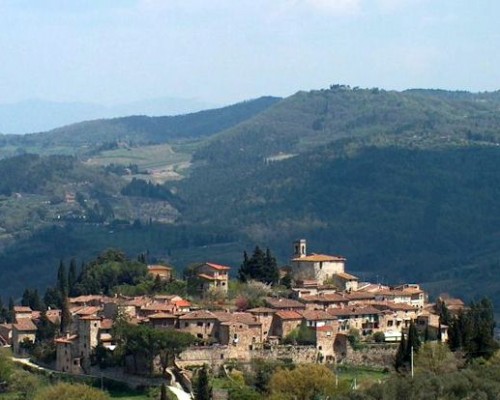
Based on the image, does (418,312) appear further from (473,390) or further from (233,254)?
(233,254)

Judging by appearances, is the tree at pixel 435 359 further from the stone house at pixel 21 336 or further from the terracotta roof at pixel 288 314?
the stone house at pixel 21 336

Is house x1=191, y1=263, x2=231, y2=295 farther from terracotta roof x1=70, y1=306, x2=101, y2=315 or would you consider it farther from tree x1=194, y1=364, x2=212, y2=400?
tree x1=194, y1=364, x2=212, y2=400

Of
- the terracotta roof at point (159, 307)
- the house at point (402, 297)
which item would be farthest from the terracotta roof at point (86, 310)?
the house at point (402, 297)

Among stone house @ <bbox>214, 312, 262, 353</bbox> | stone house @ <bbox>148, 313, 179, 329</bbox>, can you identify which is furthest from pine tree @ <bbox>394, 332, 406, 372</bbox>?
stone house @ <bbox>148, 313, 179, 329</bbox>

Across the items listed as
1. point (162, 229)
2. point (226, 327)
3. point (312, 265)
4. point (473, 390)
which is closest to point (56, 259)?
point (162, 229)

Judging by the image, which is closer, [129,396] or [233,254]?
[129,396]

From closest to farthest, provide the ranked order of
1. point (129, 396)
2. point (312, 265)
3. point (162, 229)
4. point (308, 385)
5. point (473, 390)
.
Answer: point (473, 390)
point (308, 385)
point (129, 396)
point (312, 265)
point (162, 229)

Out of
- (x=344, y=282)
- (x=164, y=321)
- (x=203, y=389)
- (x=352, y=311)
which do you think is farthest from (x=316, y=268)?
(x=203, y=389)
